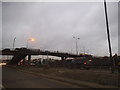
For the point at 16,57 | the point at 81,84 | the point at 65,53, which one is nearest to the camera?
the point at 81,84

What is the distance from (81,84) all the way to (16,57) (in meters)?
62.1

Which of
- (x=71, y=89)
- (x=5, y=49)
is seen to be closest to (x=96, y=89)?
(x=71, y=89)

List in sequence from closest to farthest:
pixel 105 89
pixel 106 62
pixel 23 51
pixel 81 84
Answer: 1. pixel 105 89
2. pixel 81 84
3. pixel 106 62
4. pixel 23 51

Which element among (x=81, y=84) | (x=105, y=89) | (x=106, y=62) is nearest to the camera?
(x=105, y=89)

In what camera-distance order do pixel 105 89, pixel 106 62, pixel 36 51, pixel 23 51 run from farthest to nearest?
pixel 36 51 < pixel 23 51 < pixel 106 62 < pixel 105 89

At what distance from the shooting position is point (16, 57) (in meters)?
69.3

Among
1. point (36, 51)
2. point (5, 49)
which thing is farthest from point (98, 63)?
point (5, 49)

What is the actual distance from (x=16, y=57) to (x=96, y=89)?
211ft

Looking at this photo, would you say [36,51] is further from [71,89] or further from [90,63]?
[71,89]

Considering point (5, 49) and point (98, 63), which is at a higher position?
point (5, 49)

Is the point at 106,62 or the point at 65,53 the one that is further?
the point at 65,53

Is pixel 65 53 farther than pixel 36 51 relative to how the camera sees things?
Yes

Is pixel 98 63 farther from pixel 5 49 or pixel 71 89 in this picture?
pixel 5 49

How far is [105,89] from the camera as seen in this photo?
9508mm
